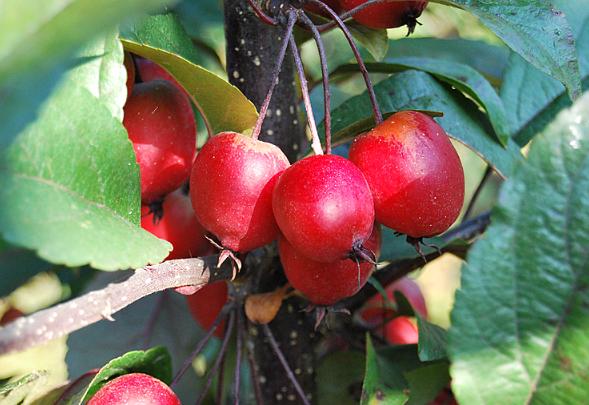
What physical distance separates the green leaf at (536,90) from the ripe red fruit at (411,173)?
386 mm

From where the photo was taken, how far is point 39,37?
324 mm

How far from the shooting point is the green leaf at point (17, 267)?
34.8 inches

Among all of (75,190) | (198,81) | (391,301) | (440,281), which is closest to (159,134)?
(198,81)

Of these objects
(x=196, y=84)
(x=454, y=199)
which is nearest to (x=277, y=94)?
(x=196, y=84)

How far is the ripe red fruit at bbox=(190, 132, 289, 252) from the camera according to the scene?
1.92ft

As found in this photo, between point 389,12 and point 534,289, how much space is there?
33 cm

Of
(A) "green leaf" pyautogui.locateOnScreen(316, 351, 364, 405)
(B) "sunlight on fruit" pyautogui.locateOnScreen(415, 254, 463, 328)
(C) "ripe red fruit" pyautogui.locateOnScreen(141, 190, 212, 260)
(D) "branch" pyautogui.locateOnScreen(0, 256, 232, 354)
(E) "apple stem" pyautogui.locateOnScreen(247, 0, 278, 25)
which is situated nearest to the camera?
(D) "branch" pyautogui.locateOnScreen(0, 256, 232, 354)

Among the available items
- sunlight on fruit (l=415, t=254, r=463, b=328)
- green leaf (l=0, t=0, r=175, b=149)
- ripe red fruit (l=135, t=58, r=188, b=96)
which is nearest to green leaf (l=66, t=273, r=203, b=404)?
ripe red fruit (l=135, t=58, r=188, b=96)

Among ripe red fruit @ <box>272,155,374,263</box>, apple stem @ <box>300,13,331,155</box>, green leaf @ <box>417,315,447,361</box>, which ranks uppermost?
apple stem @ <box>300,13,331,155</box>

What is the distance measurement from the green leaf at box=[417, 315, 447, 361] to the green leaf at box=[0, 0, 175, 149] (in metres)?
0.45

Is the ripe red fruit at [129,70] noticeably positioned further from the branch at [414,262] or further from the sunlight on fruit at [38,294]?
the sunlight on fruit at [38,294]

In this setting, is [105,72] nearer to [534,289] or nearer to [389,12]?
[389,12]

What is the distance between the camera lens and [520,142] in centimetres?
97

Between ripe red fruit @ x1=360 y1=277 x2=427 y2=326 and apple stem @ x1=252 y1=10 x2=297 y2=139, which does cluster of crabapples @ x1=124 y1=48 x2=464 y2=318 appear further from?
ripe red fruit @ x1=360 y1=277 x2=427 y2=326
